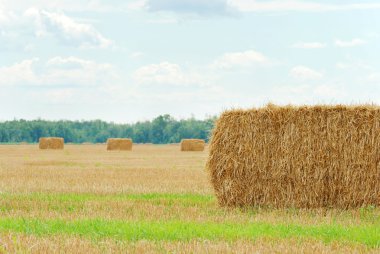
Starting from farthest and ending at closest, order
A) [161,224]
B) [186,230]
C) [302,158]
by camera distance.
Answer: [302,158], [161,224], [186,230]

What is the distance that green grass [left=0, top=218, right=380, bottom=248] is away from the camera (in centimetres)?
1021

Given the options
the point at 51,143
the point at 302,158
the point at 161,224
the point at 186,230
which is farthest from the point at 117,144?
the point at 186,230

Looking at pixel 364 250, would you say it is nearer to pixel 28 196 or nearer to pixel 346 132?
pixel 346 132

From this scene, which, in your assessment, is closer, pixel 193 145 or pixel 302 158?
pixel 302 158

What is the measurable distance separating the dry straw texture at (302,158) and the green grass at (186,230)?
2.54m

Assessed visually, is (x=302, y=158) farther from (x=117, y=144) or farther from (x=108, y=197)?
(x=117, y=144)

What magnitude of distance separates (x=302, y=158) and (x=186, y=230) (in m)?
4.33

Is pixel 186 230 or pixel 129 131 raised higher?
pixel 129 131

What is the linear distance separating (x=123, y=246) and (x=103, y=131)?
130m

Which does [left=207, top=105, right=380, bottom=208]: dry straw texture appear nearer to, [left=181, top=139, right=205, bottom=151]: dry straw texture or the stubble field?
the stubble field

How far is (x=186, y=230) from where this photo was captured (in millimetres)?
10641

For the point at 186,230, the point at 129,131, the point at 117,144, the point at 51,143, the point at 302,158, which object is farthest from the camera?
the point at 129,131

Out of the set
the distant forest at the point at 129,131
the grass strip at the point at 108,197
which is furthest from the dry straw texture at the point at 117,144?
the distant forest at the point at 129,131

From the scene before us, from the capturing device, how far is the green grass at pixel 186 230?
1021 cm
